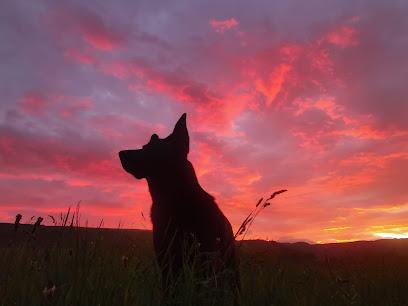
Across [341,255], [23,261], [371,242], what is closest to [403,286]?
[23,261]

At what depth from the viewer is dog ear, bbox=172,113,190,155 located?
6070 millimetres

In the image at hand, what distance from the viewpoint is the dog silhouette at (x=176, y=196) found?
194 inches

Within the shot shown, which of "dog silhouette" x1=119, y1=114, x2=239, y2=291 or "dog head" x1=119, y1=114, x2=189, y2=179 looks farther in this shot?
"dog head" x1=119, y1=114, x2=189, y2=179

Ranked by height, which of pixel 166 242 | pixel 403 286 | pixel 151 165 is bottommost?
pixel 403 286

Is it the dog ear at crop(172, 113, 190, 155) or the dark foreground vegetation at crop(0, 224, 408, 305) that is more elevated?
the dog ear at crop(172, 113, 190, 155)

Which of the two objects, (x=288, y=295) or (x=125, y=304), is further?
(x=288, y=295)

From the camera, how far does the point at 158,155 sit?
5938mm

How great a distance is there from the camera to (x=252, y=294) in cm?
335

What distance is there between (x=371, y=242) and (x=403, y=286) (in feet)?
41.4

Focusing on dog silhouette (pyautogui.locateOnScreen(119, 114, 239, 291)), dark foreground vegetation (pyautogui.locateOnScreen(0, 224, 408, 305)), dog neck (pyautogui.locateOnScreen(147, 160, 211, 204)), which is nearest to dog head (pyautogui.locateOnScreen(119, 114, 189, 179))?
dog silhouette (pyautogui.locateOnScreen(119, 114, 239, 291))

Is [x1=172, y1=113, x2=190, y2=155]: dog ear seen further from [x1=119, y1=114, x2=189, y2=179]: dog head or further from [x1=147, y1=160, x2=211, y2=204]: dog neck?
[x1=147, y1=160, x2=211, y2=204]: dog neck

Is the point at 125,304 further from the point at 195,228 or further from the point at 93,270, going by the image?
the point at 195,228

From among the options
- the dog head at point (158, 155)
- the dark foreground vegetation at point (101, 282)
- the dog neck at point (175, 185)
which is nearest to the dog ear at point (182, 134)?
the dog head at point (158, 155)

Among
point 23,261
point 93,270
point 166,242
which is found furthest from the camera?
point 166,242
